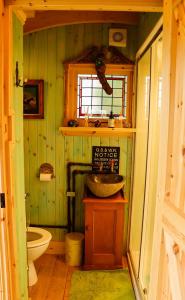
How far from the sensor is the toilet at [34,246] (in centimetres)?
263

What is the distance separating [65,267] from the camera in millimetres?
3074

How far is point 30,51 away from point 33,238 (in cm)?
206

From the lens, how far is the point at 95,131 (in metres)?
3.12

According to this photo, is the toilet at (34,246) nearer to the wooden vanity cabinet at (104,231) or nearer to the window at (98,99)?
the wooden vanity cabinet at (104,231)

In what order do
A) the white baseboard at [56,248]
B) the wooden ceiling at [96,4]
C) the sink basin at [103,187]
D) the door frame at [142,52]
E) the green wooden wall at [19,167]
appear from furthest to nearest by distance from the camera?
the white baseboard at [56,248]
the sink basin at [103,187]
the door frame at [142,52]
the green wooden wall at [19,167]
the wooden ceiling at [96,4]

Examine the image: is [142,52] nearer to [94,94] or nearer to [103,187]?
[94,94]

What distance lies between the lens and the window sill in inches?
120

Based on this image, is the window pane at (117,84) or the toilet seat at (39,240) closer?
the toilet seat at (39,240)

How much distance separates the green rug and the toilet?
0.41 meters

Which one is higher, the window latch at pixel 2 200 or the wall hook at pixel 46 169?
the window latch at pixel 2 200

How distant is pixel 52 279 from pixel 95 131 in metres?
1.62

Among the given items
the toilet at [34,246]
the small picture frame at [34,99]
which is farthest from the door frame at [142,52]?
the small picture frame at [34,99]

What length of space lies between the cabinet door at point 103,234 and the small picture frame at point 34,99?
1.21 meters

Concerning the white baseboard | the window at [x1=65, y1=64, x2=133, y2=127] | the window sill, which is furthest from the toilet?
the window at [x1=65, y1=64, x2=133, y2=127]
